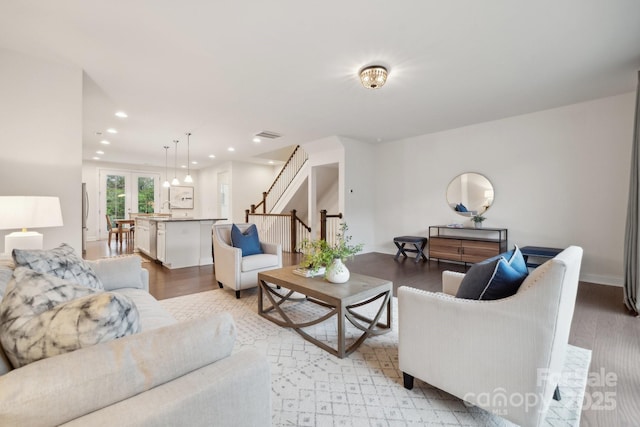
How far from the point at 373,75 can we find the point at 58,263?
315 centimetres

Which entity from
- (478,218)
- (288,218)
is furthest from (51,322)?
(288,218)

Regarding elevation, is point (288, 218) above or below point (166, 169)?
below

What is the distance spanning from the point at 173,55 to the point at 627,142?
5.97 meters

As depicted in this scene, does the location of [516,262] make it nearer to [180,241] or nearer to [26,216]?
[26,216]

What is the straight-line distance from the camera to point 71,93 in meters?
3.15

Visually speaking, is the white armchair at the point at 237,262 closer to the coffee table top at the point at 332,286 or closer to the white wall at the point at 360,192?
the coffee table top at the point at 332,286

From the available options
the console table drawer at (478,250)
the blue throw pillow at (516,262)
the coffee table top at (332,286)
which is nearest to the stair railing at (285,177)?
the console table drawer at (478,250)

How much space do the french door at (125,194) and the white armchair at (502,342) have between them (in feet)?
35.1

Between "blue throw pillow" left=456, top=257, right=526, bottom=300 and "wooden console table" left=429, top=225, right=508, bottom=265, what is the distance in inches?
Result: 146

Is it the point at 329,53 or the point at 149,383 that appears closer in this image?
the point at 149,383

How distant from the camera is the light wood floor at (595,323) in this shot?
170 cm

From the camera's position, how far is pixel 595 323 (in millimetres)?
2812

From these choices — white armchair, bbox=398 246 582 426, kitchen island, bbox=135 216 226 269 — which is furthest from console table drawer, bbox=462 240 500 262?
kitchen island, bbox=135 216 226 269

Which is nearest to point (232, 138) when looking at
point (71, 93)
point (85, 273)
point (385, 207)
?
point (71, 93)
